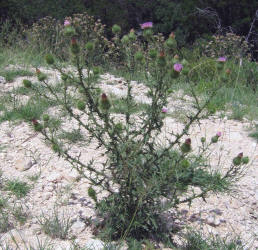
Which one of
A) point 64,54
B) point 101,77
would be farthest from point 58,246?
point 64,54

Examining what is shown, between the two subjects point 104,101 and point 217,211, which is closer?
point 104,101

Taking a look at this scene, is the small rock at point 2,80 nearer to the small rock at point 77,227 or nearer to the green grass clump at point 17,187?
the green grass clump at point 17,187

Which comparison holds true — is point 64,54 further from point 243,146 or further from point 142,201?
point 142,201

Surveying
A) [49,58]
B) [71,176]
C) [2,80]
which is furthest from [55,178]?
[2,80]

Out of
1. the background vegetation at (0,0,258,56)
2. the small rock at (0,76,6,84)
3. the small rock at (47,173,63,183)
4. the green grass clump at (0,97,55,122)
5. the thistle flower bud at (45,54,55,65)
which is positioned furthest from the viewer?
the background vegetation at (0,0,258,56)

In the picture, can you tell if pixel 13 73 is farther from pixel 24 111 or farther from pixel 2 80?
pixel 24 111

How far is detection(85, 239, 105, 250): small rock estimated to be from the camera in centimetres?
199

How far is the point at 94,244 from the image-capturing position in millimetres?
2031

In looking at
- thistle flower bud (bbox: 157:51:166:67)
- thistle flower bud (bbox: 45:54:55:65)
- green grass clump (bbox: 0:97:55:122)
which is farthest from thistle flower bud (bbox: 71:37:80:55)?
green grass clump (bbox: 0:97:55:122)

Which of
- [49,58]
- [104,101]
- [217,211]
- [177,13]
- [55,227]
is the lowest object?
[177,13]

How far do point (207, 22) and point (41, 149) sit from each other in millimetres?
6725

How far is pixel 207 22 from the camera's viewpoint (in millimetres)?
8719

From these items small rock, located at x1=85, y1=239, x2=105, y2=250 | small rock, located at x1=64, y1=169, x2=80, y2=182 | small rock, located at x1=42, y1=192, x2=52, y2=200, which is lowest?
small rock, located at x1=64, y1=169, x2=80, y2=182

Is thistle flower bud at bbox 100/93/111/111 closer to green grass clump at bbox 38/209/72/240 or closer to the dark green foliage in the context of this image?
green grass clump at bbox 38/209/72/240
